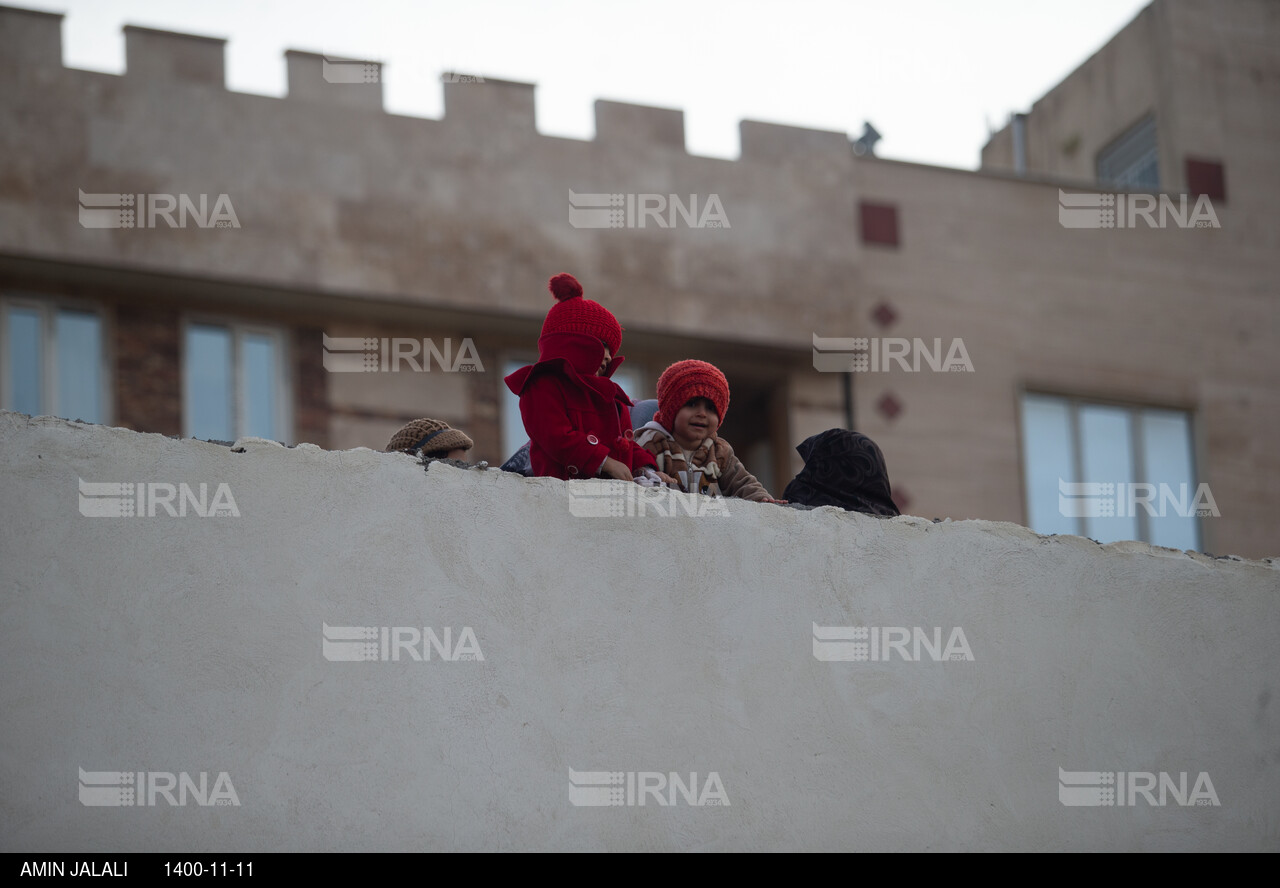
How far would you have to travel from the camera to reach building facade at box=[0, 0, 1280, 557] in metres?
14.7

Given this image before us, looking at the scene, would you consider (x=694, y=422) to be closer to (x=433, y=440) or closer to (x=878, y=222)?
(x=433, y=440)

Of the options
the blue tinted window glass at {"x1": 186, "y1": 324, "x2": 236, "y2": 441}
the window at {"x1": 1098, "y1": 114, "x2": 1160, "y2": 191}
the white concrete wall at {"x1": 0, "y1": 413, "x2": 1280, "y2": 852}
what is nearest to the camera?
the white concrete wall at {"x1": 0, "y1": 413, "x2": 1280, "y2": 852}

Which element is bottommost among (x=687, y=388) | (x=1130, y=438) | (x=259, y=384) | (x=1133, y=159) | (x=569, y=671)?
(x=569, y=671)

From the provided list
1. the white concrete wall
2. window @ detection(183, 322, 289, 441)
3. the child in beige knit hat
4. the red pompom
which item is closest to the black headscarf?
the white concrete wall

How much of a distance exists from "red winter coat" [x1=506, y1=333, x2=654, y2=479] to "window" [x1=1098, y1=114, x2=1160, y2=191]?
13.6 meters

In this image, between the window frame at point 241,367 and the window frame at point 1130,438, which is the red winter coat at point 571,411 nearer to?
the window frame at point 241,367

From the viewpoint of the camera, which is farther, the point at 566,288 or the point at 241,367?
the point at 241,367

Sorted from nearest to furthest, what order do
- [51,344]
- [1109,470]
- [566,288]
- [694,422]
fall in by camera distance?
[566,288] → [694,422] → [51,344] → [1109,470]

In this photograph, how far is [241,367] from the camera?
15227mm

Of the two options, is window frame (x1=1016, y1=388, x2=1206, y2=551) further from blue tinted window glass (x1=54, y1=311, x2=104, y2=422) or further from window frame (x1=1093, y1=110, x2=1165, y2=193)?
blue tinted window glass (x1=54, y1=311, x2=104, y2=422)

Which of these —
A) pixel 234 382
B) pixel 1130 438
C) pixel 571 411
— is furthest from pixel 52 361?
pixel 1130 438

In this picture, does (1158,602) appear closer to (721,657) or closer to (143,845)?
(721,657)

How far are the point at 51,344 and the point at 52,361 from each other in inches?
6.3

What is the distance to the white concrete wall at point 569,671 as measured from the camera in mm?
5207
